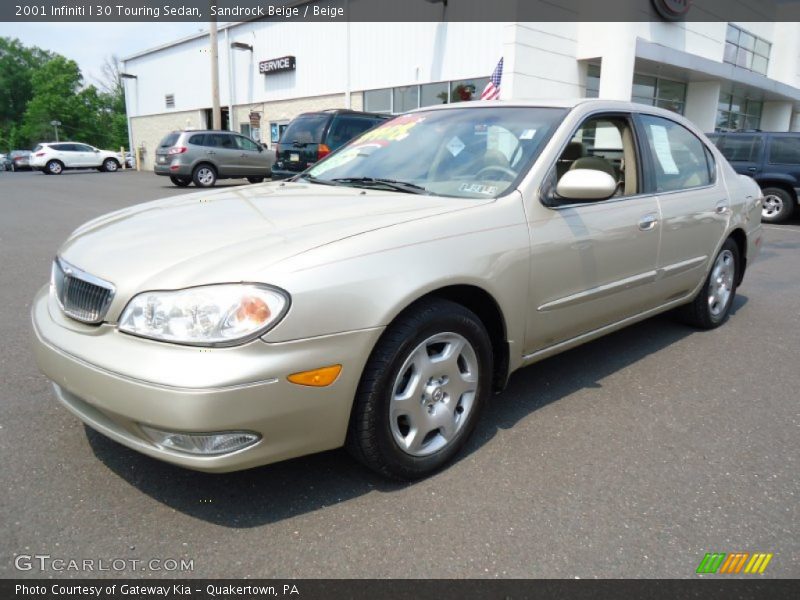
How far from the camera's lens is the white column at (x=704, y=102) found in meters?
19.7

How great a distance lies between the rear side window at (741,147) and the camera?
1177cm

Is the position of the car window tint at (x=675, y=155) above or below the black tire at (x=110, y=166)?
above

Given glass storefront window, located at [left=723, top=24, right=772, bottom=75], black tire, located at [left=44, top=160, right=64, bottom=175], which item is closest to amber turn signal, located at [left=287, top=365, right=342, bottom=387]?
glass storefront window, located at [left=723, top=24, right=772, bottom=75]

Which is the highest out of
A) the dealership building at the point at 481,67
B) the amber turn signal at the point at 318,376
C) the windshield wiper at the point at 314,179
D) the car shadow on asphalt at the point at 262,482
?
the dealership building at the point at 481,67

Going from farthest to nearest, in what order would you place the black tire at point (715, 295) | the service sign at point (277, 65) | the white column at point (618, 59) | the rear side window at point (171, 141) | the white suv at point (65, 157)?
the white suv at point (65, 157) → the service sign at point (277, 65) → the rear side window at point (171, 141) → the white column at point (618, 59) → the black tire at point (715, 295)

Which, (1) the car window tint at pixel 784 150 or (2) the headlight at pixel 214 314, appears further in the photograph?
(1) the car window tint at pixel 784 150

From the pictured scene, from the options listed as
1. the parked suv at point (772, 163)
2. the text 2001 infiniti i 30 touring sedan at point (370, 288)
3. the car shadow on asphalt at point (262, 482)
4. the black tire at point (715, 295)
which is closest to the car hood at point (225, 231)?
the text 2001 infiniti i 30 touring sedan at point (370, 288)

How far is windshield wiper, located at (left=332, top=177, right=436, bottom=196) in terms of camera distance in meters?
3.05

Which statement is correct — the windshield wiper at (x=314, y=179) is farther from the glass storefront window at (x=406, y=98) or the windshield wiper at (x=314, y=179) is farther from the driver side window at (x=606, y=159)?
the glass storefront window at (x=406, y=98)

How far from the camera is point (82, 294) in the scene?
92.3 inches

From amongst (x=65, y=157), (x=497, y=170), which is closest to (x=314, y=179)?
(x=497, y=170)

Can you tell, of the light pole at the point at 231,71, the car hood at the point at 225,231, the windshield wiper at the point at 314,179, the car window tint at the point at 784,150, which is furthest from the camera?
the light pole at the point at 231,71
